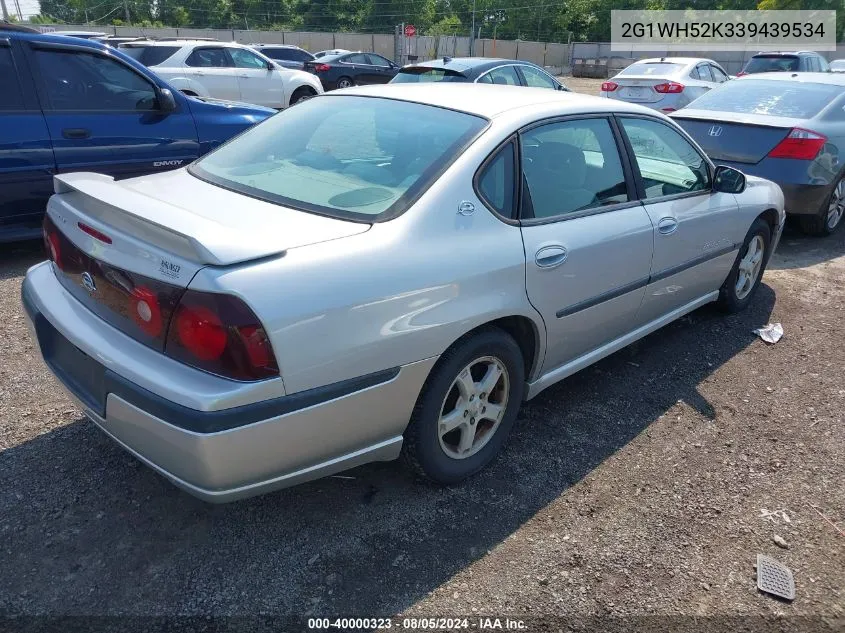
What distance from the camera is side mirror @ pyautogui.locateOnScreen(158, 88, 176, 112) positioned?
222 inches

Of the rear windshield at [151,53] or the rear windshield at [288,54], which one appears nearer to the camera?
the rear windshield at [151,53]

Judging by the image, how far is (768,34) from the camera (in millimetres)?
36656

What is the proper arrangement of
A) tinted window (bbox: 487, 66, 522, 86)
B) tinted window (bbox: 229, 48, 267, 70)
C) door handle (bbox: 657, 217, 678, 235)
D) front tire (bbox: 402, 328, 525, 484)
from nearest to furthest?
1. front tire (bbox: 402, 328, 525, 484)
2. door handle (bbox: 657, 217, 678, 235)
3. tinted window (bbox: 487, 66, 522, 86)
4. tinted window (bbox: 229, 48, 267, 70)

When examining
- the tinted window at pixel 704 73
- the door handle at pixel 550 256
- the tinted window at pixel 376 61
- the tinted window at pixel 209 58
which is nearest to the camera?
the door handle at pixel 550 256

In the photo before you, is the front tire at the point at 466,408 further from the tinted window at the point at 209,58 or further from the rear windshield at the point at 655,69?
the rear windshield at the point at 655,69

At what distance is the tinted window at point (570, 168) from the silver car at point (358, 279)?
0.03 feet

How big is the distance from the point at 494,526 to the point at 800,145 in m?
5.22

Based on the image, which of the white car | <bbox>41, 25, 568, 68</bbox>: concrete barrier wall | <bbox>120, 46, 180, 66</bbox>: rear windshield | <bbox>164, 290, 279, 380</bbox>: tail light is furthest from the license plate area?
<bbox>41, 25, 568, 68</bbox>: concrete barrier wall

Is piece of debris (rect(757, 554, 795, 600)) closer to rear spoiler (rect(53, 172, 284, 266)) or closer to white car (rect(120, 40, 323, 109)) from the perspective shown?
rear spoiler (rect(53, 172, 284, 266))

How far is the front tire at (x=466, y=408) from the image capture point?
2518 millimetres

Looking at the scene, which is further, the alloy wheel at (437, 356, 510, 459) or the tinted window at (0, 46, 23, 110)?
the tinted window at (0, 46, 23, 110)

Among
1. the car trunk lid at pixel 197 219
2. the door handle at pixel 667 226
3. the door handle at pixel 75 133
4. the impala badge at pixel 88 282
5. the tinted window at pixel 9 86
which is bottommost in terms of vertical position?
the door handle at pixel 667 226

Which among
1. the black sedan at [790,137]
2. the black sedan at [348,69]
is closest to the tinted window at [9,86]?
the black sedan at [790,137]

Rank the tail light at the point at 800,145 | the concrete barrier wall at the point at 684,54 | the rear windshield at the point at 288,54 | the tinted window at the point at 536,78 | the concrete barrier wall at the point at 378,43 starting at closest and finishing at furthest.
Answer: the tail light at the point at 800,145, the tinted window at the point at 536,78, the rear windshield at the point at 288,54, the concrete barrier wall at the point at 684,54, the concrete barrier wall at the point at 378,43
